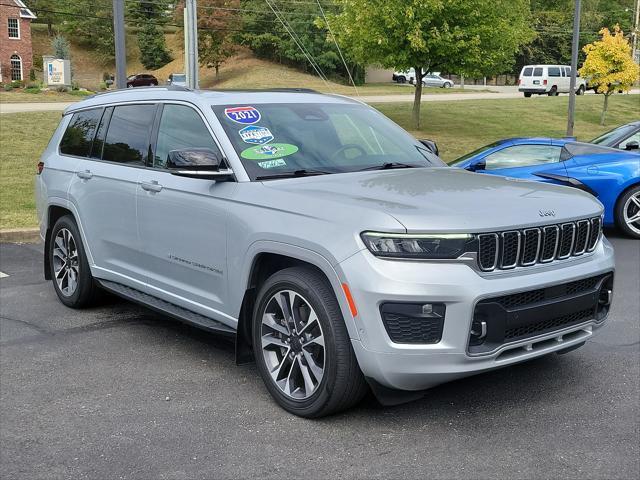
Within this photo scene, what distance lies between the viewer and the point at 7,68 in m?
60.3

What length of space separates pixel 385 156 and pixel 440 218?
62.1 inches

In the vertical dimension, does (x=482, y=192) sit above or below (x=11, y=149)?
above

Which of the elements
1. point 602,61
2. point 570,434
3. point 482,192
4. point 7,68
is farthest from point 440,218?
point 7,68

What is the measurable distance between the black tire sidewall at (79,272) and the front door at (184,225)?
1.11 metres

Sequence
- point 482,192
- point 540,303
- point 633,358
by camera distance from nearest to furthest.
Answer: point 540,303, point 482,192, point 633,358

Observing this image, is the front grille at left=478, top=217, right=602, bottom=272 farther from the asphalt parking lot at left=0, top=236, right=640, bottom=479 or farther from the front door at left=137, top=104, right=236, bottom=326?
the front door at left=137, top=104, right=236, bottom=326

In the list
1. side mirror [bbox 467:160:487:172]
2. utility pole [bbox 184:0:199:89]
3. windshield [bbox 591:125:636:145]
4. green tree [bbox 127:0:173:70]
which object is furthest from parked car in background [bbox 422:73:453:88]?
side mirror [bbox 467:160:487:172]

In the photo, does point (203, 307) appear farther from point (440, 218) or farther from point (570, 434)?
point (570, 434)

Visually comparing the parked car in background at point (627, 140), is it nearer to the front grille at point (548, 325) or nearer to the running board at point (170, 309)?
the front grille at point (548, 325)

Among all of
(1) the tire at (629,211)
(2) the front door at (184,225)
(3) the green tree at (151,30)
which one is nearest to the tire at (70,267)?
(2) the front door at (184,225)

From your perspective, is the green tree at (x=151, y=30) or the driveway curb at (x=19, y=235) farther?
the green tree at (x=151, y=30)

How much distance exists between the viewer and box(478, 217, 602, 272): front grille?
3.83 m

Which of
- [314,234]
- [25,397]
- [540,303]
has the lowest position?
[25,397]

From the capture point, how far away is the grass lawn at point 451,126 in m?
14.0
